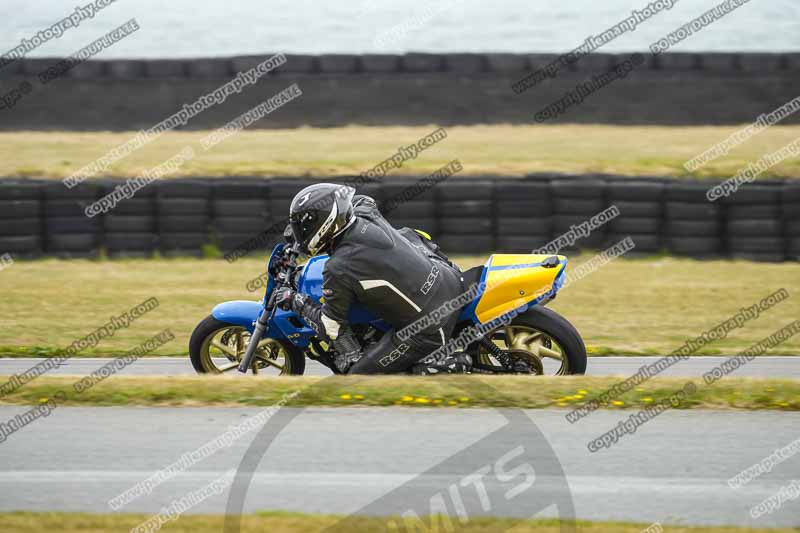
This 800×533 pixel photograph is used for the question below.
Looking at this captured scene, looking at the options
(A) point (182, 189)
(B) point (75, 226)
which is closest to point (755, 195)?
Result: (A) point (182, 189)

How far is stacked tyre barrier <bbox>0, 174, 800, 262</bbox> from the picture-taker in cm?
1309

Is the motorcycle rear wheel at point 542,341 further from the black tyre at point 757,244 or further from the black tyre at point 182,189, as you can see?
the black tyre at point 182,189

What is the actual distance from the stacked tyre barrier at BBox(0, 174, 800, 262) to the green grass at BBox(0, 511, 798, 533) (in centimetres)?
853

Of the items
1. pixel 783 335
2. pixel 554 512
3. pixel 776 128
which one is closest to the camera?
pixel 554 512

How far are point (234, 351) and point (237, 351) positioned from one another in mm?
21

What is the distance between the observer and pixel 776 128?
18.1 m

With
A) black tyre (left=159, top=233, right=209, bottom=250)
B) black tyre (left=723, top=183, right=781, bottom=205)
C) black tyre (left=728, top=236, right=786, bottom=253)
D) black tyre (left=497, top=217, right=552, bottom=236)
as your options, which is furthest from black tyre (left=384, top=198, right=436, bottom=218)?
black tyre (left=728, top=236, right=786, bottom=253)

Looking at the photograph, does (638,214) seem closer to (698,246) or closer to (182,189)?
(698,246)

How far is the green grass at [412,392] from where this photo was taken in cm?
646

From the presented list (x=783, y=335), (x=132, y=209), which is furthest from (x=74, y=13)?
(x=783, y=335)

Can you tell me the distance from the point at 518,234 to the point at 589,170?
1.78 meters

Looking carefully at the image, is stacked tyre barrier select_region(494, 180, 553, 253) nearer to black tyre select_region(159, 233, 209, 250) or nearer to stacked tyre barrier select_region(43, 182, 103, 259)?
black tyre select_region(159, 233, 209, 250)

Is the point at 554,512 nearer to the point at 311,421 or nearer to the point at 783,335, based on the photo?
the point at 311,421

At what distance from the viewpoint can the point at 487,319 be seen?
7078mm
